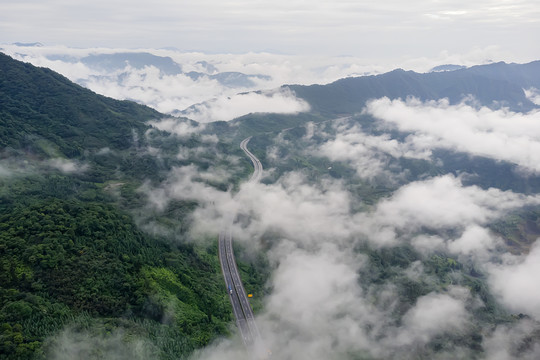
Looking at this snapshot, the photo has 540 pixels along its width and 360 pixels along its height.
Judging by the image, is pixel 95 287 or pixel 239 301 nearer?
pixel 95 287

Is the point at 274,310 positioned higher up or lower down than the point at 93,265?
lower down

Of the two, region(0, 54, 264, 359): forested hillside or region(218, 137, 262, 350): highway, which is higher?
region(0, 54, 264, 359): forested hillside

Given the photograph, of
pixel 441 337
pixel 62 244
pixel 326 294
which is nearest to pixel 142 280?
pixel 62 244

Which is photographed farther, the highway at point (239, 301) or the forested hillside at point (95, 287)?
the highway at point (239, 301)

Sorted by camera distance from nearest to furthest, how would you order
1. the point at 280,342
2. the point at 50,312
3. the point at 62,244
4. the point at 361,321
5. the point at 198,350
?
the point at 50,312 → the point at 198,350 → the point at 62,244 → the point at 280,342 → the point at 361,321

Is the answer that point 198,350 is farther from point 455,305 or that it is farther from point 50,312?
point 455,305

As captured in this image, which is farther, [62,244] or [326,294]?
[326,294]

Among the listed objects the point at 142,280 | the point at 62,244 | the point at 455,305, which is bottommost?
the point at 455,305

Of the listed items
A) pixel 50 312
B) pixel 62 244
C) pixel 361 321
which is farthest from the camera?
pixel 361 321

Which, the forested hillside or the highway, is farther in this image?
the highway

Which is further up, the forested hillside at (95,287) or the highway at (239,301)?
the forested hillside at (95,287)

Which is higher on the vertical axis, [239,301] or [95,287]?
[95,287]
